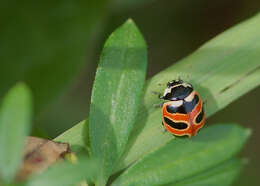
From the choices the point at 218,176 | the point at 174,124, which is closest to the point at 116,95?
the point at 174,124

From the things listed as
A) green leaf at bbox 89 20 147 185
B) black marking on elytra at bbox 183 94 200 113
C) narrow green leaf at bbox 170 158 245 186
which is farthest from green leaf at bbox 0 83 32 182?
black marking on elytra at bbox 183 94 200 113

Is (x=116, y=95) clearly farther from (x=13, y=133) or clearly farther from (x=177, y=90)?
(x=13, y=133)

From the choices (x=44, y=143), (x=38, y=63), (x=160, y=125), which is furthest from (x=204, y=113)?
(x=38, y=63)

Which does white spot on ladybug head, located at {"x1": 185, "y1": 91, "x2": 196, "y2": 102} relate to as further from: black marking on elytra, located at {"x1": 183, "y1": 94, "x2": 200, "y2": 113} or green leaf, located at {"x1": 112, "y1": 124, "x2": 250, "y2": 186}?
green leaf, located at {"x1": 112, "y1": 124, "x2": 250, "y2": 186}

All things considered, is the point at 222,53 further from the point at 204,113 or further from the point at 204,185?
the point at 204,185

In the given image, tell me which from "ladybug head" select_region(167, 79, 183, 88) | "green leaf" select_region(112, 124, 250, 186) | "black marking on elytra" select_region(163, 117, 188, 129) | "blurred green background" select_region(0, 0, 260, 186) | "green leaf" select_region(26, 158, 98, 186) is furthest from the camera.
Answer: "blurred green background" select_region(0, 0, 260, 186)
